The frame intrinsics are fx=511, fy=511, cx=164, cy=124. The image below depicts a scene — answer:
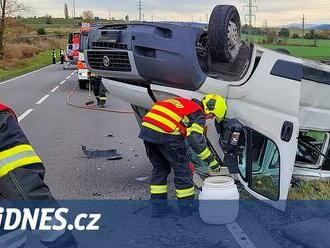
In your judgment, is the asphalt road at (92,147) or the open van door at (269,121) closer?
the open van door at (269,121)

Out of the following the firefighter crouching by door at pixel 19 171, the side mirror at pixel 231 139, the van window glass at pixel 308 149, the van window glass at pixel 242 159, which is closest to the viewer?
the firefighter crouching by door at pixel 19 171

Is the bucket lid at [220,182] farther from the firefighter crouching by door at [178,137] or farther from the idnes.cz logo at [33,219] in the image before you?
the idnes.cz logo at [33,219]

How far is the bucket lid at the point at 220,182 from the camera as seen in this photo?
14.8ft

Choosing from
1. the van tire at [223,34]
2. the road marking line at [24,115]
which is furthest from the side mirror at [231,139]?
the road marking line at [24,115]

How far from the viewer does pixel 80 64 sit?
1762cm

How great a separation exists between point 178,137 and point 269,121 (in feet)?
2.77

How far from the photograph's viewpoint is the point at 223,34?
4.86 metres

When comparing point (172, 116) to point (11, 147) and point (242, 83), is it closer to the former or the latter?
point (242, 83)

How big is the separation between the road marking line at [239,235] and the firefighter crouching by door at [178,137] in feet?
1.70

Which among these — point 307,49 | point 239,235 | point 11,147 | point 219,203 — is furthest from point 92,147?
point 307,49

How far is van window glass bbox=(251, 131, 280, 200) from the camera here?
4.97 m

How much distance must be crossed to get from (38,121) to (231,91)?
22.9 ft

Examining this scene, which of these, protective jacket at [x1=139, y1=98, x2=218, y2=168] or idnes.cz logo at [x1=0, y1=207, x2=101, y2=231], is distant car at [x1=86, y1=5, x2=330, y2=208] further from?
idnes.cz logo at [x1=0, y1=207, x2=101, y2=231]

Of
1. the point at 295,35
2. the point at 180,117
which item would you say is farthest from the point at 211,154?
the point at 295,35
